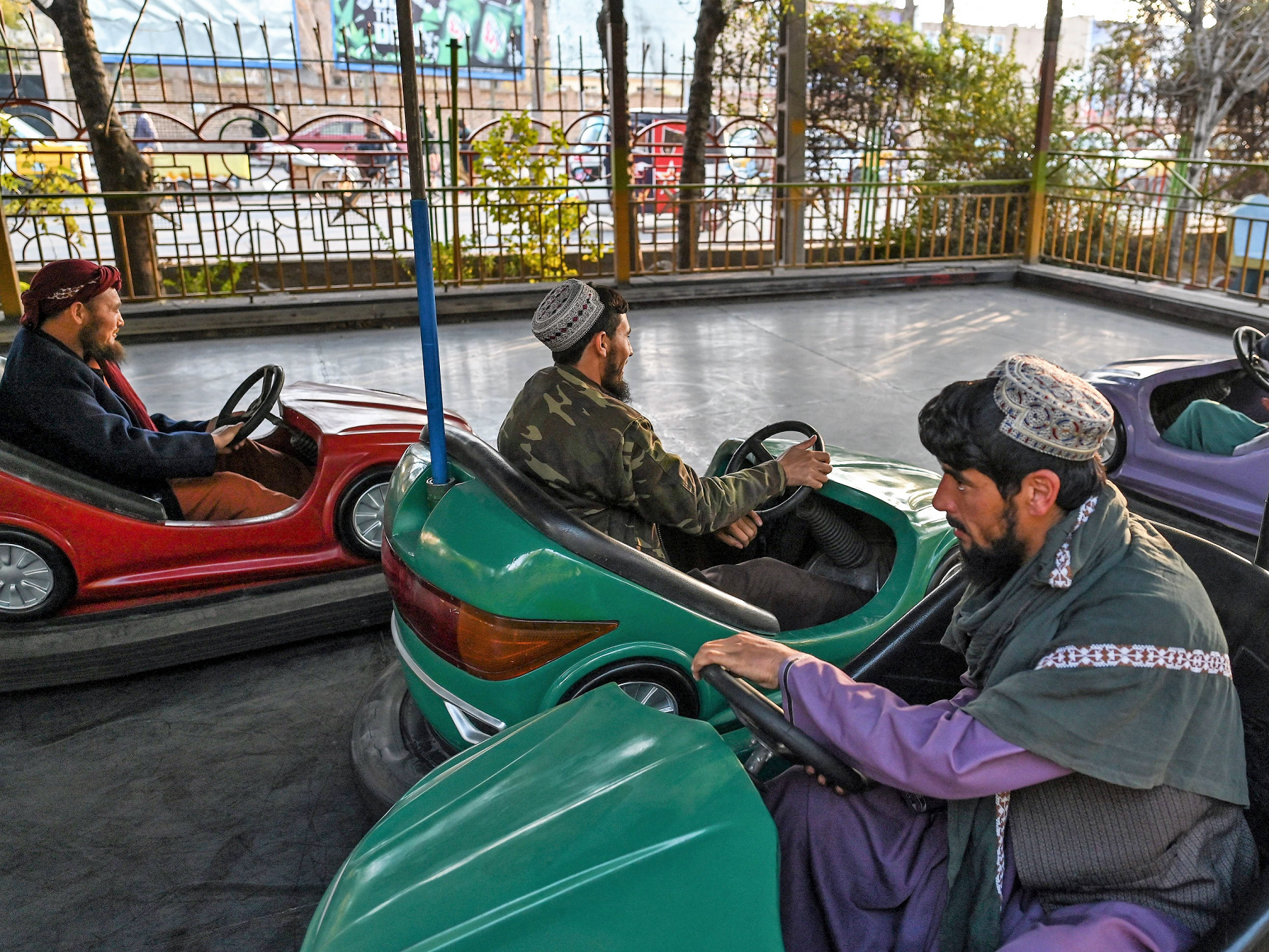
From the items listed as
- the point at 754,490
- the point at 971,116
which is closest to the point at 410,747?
the point at 754,490

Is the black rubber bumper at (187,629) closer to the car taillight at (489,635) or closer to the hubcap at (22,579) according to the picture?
the hubcap at (22,579)

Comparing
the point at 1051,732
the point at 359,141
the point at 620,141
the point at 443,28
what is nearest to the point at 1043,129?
the point at 620,141

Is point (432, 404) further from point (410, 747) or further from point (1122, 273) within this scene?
point (1122, 273)

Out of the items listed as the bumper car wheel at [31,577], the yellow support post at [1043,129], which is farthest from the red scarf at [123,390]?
the yellow support post at [1043,129]

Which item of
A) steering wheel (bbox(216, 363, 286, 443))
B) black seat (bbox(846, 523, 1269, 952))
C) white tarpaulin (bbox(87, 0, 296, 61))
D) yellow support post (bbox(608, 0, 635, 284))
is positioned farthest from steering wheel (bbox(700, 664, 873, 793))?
white tarpaulin (bbox(87, 0, 296, 61))

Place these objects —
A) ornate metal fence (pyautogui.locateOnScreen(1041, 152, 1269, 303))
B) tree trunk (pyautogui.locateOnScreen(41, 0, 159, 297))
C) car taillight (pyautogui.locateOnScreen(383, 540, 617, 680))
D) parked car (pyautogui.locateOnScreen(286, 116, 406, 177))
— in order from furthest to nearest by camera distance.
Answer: parked car (pyautogui.locateOnScreen(286, 116, 406, 177))
ornate metal fence (pyautogui.locateOnScreen(1041, 152, 1269, 303))
tree trunk (pyautogui.locateOnScreen(41, 0, 159, 297))
car taillight (pyautogui.locateOnScreen(383, 540, 617, 680))

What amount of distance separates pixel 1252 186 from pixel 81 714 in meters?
15.1

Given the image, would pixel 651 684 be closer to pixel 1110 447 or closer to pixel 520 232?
pixel 1110 447

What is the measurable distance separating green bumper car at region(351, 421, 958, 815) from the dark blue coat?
3.11 ft

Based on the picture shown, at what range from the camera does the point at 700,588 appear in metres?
1.98

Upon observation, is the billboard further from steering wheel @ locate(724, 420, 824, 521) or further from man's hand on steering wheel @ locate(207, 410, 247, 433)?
steering wheel @ locate(724, 420, 824, 521)

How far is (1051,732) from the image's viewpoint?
1.16 metres

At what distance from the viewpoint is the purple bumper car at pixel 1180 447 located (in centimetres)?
344

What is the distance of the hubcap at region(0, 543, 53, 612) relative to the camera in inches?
104
